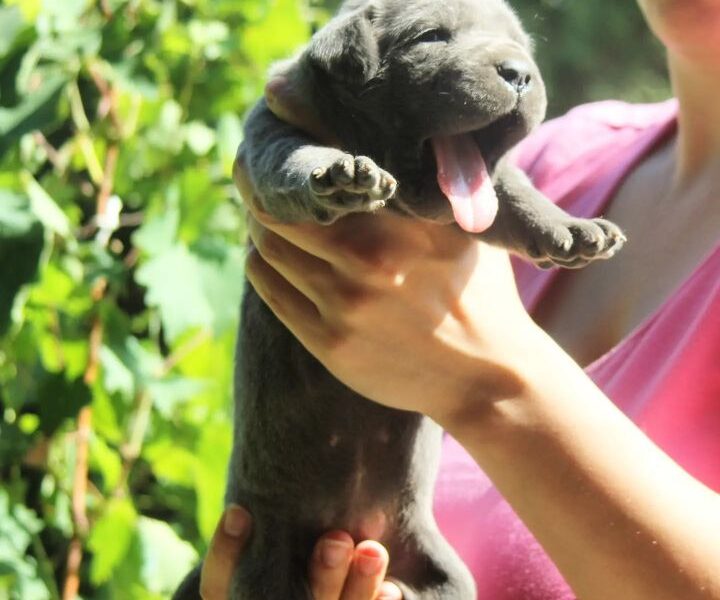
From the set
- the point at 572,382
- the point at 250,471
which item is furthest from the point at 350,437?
the point at 572,382

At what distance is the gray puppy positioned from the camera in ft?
3.06

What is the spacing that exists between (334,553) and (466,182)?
1.39 feet

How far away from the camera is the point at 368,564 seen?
1.12 m

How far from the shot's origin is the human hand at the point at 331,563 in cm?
111

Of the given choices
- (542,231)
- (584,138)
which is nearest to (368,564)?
(542,231)

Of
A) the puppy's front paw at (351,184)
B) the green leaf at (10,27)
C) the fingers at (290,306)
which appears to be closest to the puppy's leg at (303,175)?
the puppy's front paw at (351,184)

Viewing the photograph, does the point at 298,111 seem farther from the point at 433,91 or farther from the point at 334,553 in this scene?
the point at 334,553

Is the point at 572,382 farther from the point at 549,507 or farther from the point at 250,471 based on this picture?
the point at 250,471

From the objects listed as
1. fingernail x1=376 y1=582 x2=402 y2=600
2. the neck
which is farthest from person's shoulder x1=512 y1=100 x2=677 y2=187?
fingernail x1=376 y1=582 x2=402 y2=600

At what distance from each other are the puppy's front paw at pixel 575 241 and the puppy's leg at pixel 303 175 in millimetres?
208

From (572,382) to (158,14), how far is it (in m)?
1.16

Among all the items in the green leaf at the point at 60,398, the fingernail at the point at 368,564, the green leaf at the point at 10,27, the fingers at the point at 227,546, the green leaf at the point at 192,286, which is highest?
the green leaf at the point at 10,27

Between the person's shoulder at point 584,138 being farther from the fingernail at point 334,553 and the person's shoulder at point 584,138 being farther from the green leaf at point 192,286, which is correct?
the fingernail at point 334,553

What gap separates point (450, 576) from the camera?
1.17m
